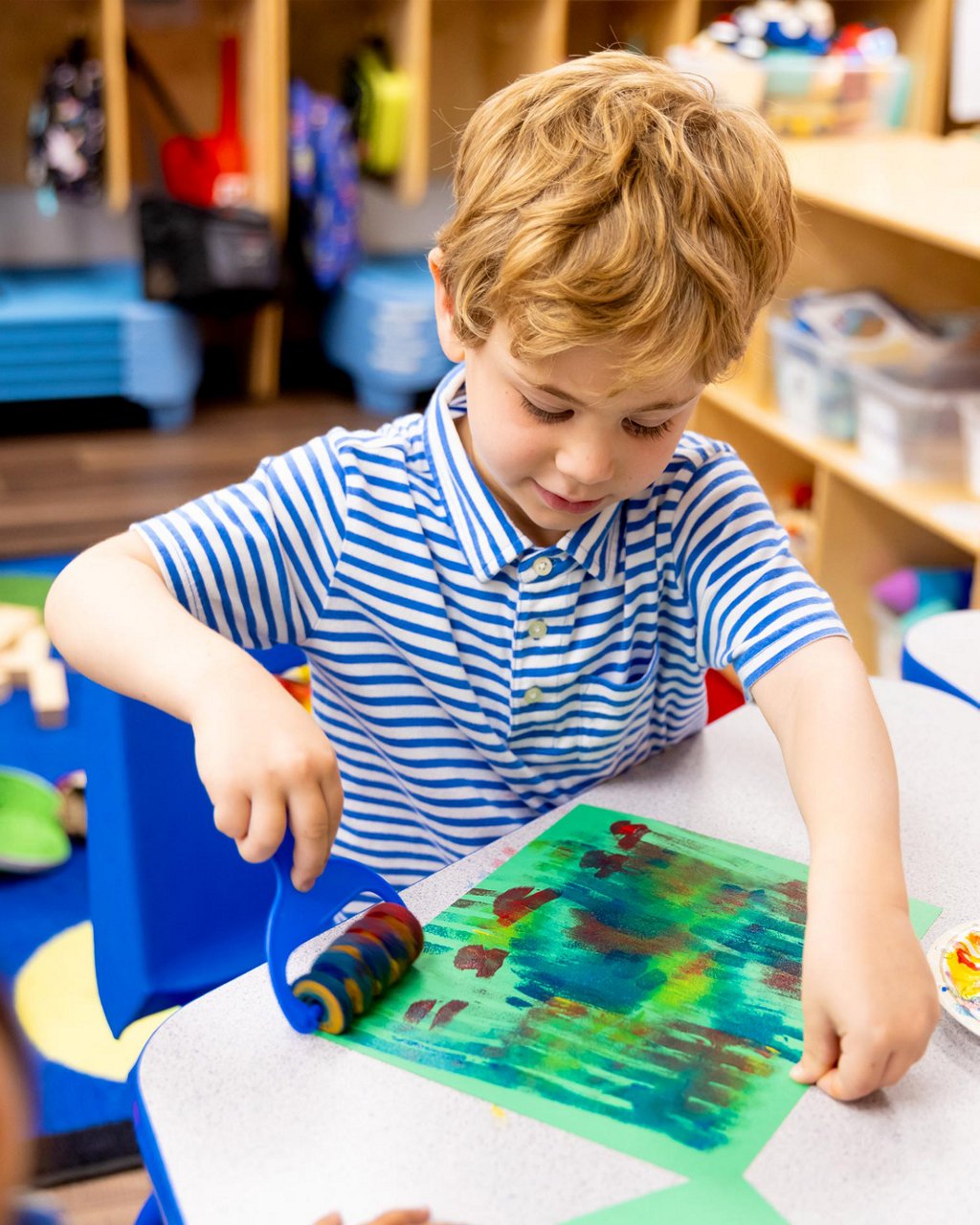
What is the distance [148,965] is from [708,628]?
1.28 ft

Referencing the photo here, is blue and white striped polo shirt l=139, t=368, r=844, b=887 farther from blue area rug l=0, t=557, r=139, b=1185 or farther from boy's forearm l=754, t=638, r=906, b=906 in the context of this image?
blue area rug l=0, t=557, r=139, b=1185

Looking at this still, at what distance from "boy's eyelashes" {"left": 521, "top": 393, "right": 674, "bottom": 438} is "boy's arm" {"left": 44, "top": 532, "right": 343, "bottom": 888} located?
20 centimetres

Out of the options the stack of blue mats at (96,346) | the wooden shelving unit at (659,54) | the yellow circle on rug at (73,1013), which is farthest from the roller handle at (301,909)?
the stack of blue mats at (96,346)

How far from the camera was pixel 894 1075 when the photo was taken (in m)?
0.57

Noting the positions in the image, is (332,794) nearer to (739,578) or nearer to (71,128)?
(739,578)

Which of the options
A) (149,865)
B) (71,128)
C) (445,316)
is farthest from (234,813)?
(71,128)

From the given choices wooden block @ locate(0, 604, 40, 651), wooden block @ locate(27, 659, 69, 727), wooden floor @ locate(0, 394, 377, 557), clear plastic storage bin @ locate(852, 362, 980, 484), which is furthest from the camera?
wooden floor @ locate(0, 394, 377, 557)

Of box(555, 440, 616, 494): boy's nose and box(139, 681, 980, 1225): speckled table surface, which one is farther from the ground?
box(555, 440, 616, 494): boy's nose

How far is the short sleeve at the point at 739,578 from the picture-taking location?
2.56 feet

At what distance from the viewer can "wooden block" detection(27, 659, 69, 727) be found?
1.94 metres

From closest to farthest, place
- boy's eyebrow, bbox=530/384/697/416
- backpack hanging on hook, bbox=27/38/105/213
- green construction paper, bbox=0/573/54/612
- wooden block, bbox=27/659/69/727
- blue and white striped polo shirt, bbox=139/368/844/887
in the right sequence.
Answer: boy's eyebrow, bbox=530/384/697/416 → blue and white striped polo shirt, bbox=139/368/844/887 → wooden block, bbox=27/659/69/727 → green construction paper, bbox=0/573/54/612 → backpack hanging on hook, bbox=27/38/105/213

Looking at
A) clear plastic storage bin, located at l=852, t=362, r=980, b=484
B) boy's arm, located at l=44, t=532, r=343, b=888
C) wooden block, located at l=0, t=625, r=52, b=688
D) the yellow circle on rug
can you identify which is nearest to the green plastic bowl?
the yellow circle on rug

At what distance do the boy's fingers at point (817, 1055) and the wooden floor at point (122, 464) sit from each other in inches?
80.5

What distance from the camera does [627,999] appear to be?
0.62 meters
